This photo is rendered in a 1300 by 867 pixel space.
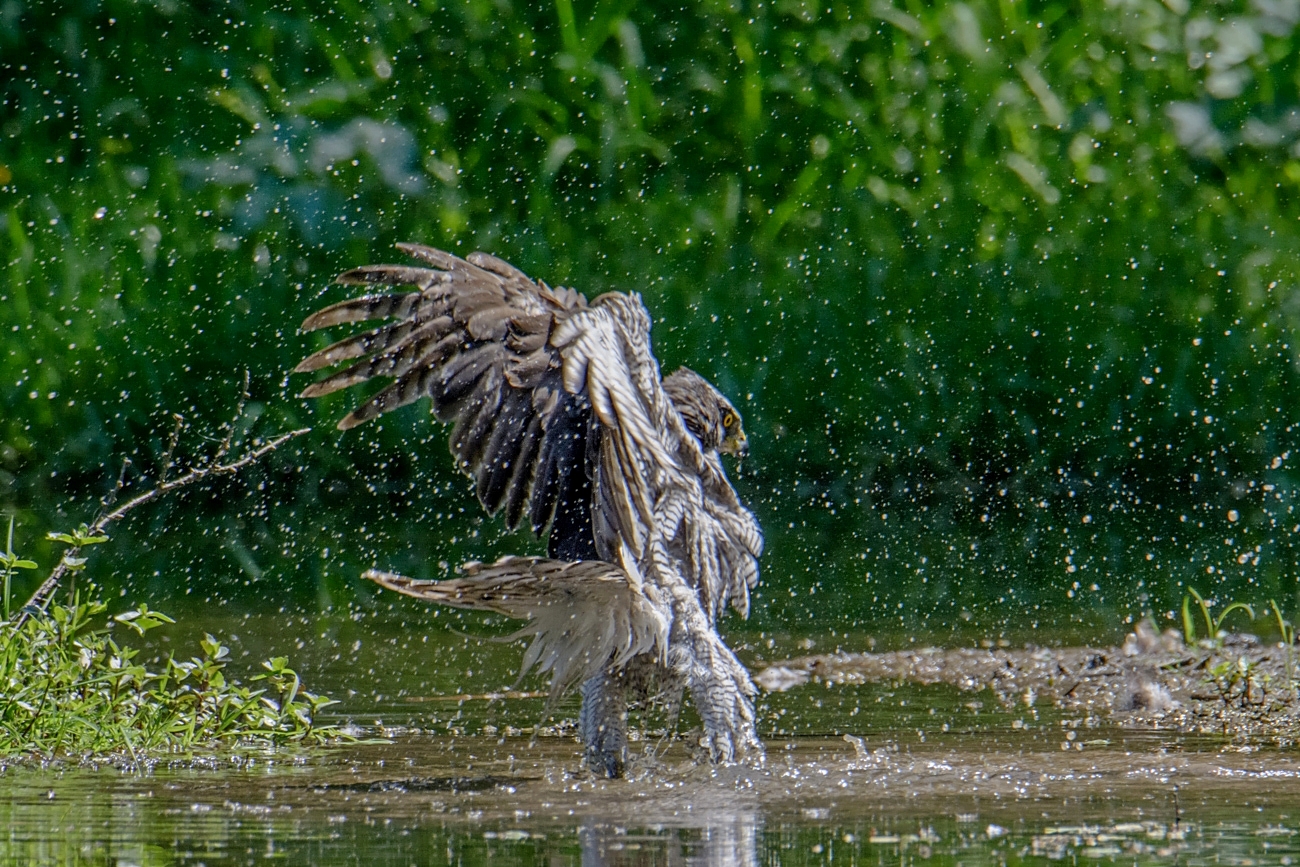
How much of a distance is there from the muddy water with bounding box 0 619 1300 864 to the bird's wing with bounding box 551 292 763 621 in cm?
49

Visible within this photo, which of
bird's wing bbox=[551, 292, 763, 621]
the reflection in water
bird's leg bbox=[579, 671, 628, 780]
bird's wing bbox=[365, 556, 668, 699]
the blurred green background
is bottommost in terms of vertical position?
the reflection in water

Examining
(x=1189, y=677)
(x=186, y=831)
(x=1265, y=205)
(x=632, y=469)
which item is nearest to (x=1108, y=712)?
(x=1189, y=677)

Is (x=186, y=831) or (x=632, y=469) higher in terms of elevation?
(x=632, y=469)

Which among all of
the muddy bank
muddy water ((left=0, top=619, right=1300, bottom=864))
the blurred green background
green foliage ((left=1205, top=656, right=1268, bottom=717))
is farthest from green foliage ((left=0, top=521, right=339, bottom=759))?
the blurred green background

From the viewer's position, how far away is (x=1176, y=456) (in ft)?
38.8

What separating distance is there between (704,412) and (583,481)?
66cm

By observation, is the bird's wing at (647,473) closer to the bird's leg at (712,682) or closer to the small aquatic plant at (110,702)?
the bird's leg at (712,682)

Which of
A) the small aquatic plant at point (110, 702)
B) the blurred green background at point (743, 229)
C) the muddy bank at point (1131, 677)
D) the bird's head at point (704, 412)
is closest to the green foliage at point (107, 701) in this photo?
the small aquatic plant at point (110, 702)

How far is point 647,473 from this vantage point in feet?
17.1

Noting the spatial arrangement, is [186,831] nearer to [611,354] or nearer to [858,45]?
[611,354]

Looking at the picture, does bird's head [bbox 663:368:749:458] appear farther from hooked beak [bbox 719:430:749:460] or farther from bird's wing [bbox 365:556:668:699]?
bird's wing [bbox 365:556:668:699]

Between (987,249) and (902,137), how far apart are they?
1083mm

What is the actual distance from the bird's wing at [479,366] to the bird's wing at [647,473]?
0.25 metres

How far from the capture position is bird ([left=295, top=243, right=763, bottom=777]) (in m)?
4.82
